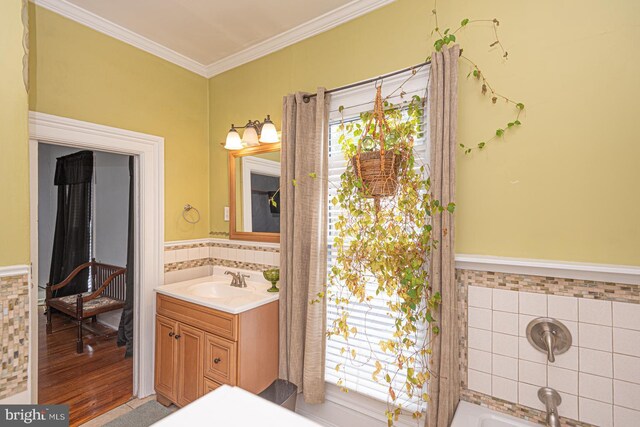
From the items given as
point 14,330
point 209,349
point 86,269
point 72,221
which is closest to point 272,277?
point 209,349

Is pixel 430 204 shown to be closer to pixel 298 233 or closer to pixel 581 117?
pixel 581 117

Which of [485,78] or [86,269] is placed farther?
[86,269]

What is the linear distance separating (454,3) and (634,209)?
1301 millimetres

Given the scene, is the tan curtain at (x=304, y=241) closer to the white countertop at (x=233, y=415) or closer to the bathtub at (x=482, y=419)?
the bathtub at (x=482, y=419)

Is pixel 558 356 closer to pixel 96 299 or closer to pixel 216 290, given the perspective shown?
pixel 216 290

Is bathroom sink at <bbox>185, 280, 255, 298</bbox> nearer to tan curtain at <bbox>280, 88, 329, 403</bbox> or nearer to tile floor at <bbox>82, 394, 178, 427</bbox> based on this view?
tan curtain at <bbox>280, 88, 329, 403</bbox>

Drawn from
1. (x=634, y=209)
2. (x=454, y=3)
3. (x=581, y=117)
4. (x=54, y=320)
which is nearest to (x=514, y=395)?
(x=634, y=209)

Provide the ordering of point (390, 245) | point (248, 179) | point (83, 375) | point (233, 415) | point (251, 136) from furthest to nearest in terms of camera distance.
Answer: point (83, 375)
point (248, 179)
point (251, 136)
point (390, 245)
point (233, 415)

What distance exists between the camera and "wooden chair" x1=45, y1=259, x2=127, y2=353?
3.21m

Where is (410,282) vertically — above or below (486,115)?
below

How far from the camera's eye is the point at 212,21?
2121 millimetres

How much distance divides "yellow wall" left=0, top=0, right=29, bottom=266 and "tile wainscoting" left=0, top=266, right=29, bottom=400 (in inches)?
3.1

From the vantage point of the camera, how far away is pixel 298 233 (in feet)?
6.53

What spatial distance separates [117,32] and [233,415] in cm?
270
